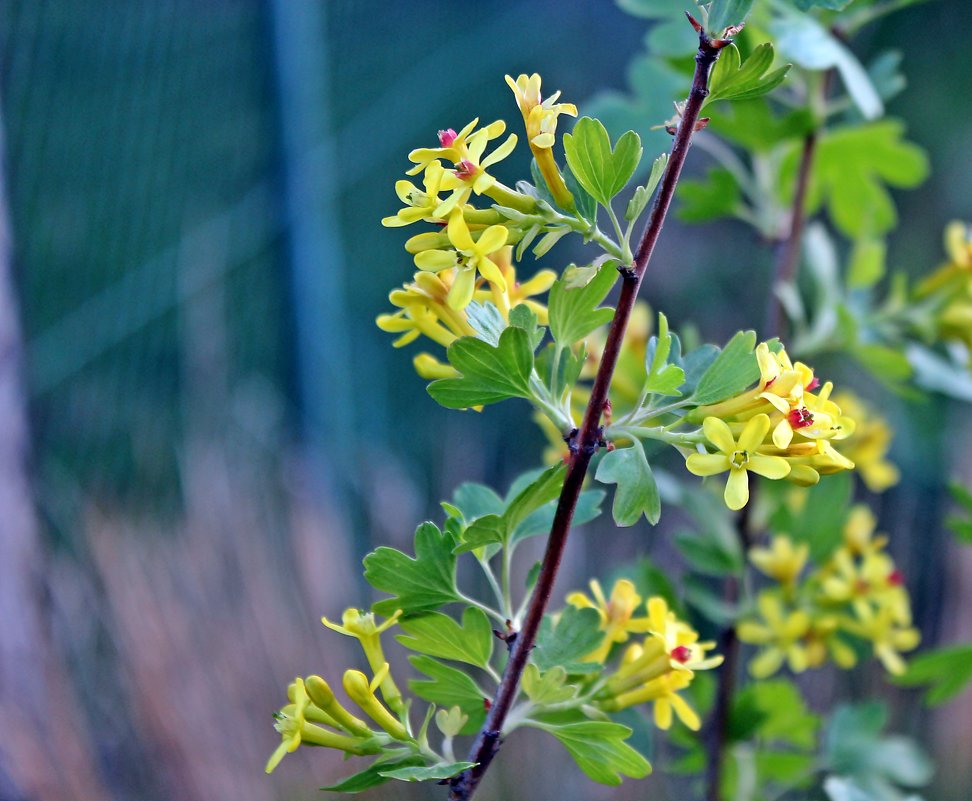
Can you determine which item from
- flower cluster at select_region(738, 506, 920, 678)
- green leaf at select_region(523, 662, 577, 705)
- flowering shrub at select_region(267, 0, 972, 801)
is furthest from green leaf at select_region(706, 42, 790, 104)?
flower cluster at select_region(738, 506, 920, 678)

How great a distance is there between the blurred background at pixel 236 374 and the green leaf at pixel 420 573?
31.6 inches

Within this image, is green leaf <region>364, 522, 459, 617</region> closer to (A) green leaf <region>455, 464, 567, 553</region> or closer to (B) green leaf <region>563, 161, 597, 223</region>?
(A) green leaf <region>455, 464, 567, 553</region>

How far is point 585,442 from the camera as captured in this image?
342mm

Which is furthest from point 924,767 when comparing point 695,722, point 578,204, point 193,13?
point 193,13

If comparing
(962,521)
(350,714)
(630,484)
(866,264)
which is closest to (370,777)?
(350,714)

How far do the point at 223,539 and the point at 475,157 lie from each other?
119 cm

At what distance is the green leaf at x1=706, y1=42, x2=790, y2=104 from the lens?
13.0 inches

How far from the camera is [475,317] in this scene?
0.35 meters

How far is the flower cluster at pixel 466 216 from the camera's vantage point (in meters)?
0.33

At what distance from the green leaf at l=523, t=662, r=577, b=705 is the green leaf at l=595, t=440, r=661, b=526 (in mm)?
63

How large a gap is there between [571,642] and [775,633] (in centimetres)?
25

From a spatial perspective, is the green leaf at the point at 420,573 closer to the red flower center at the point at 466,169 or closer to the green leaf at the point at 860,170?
the red flower center at the point at 466,169

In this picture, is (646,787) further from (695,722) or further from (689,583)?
(695,722)

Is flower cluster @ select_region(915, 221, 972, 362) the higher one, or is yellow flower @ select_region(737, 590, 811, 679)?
flower cluster @ select_region(915, 221, 972, 362)
